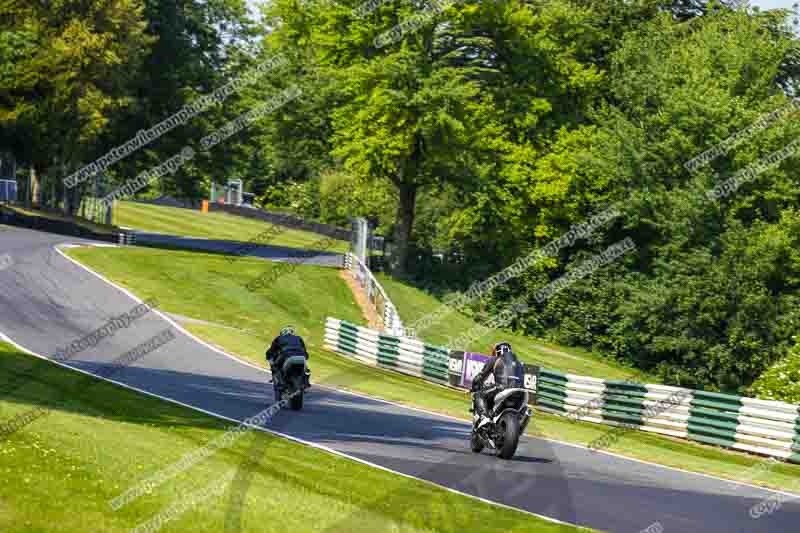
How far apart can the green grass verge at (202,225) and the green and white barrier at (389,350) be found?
2751 centimetres

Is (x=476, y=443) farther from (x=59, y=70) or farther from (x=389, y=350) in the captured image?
(x=59, y=70)

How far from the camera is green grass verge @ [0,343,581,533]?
29.8 feet

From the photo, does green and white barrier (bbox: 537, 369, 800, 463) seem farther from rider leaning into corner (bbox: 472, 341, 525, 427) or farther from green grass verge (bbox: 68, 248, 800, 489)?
rider leaning into corner (bbox: 472, 341, 525, 427)

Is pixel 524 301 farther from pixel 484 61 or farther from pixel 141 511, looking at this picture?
pixel 141 511

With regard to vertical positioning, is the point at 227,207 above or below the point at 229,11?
below

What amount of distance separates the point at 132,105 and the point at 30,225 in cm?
931

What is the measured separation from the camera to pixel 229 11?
6475 centimetres

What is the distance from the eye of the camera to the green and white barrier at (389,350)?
32781 millimetres

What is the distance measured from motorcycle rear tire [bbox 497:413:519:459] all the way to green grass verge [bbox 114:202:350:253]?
4791 centimetres

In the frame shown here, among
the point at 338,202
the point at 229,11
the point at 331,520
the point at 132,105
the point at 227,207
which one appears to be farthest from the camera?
the point at 227,207

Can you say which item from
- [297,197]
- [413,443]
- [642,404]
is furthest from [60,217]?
[413,443]

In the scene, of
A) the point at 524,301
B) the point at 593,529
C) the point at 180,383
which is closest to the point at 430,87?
the point at 524,301

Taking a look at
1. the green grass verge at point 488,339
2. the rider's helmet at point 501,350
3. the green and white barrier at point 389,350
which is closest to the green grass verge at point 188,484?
the rider's helmet at point 501,350

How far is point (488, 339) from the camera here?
156 feet
